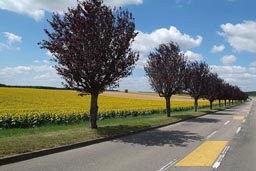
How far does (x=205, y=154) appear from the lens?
11680 millimetres

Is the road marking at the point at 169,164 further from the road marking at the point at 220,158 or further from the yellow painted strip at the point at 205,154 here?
the road marking at the point at 220,158

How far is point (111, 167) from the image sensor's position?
9242mm

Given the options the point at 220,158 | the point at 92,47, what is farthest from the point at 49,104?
the point at 220,158

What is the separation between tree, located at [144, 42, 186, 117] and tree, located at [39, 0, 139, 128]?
14872 mm

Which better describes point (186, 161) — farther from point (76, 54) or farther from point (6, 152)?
point (76, 54)

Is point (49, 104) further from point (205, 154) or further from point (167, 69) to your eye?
point (205, 154)

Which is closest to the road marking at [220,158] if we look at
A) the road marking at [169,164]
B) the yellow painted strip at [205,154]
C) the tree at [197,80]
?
the yellow painted strip at [205,154]

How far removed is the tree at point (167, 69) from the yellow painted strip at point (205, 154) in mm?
18525

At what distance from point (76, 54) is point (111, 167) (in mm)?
9206

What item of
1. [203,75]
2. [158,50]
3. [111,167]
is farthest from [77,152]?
[203,75]

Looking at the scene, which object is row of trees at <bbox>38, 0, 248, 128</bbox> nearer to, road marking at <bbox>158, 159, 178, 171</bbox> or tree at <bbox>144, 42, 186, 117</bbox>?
road marking at <bbox>158, 159, 178, 171</bbox>

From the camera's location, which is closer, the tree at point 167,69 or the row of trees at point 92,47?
the row of trees at point 92,47

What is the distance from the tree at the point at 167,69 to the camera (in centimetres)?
3325

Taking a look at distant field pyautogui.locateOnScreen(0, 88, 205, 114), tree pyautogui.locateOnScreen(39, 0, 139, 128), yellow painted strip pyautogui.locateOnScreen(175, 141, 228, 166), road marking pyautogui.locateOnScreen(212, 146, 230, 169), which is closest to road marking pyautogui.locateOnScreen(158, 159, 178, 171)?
yellow painted strip pyautogui.locateOnScreen(175, 141, 228, 166)
